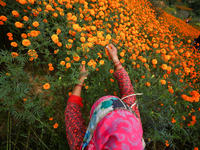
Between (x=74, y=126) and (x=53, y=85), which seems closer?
(x=74, y=126)

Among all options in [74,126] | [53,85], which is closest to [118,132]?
[74,126]

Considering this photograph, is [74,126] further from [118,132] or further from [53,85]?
[53,85]

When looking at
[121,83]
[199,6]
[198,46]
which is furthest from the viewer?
[199,6]

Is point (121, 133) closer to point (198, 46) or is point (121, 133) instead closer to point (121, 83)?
point (121, 83)

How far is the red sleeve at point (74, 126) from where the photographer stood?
2.71ft

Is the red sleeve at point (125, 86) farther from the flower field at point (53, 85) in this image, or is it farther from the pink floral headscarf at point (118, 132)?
the pink floral headscarf at point (118, 132)

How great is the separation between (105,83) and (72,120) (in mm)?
1133

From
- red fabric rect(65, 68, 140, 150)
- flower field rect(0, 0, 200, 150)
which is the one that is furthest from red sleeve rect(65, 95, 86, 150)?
flower field rect(0, 0, 200, 150)

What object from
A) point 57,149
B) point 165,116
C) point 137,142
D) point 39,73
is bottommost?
point 57,149

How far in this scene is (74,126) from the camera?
90 centimetres

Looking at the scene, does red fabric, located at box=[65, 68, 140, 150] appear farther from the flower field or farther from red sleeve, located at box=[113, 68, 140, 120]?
the flower field

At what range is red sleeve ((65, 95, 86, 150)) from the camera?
0.83 metres

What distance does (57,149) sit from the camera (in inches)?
54.6

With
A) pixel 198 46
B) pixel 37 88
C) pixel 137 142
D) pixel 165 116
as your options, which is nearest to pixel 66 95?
pixel 37 88
